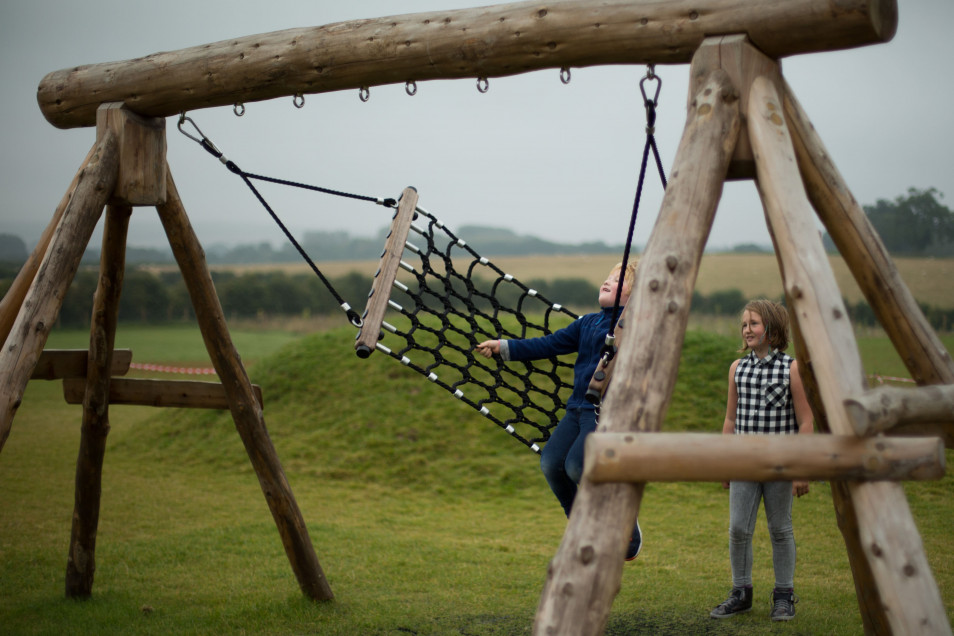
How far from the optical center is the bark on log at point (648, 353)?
2053 millimetres

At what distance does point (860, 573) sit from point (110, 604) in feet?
12.6

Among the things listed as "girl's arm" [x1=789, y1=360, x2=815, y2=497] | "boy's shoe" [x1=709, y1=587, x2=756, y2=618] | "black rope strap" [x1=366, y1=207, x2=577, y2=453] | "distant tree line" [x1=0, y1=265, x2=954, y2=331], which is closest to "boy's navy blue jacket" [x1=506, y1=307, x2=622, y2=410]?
"black rope strap" [x1=366, y1=207, x2=577, y2=453]

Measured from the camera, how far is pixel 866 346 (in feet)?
37.8

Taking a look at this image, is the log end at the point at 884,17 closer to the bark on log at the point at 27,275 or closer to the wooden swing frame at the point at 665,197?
the wooden swing frame at the point at 665,197

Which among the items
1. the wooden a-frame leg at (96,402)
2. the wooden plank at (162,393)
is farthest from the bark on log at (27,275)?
the wooden plank at (162,393)

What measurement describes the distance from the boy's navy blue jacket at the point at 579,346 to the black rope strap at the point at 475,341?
0.73 ft

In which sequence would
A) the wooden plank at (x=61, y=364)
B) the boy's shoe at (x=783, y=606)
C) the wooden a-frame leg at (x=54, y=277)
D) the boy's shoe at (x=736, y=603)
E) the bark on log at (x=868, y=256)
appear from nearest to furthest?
the bark on log at (x=868, y=256) < the wooden a-frame leg at (x=54, y=277) < the boy's shoe at (x=783, y=606) < the boy's shoe at (x=736, y=603) < the wooden plank at (x=61, y=364)

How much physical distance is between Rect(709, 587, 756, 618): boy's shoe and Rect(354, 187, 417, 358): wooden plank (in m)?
2.11

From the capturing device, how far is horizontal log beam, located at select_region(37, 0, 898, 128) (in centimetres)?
256

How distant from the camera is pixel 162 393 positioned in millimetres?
4695

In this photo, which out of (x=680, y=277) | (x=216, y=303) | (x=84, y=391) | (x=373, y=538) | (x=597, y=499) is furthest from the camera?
(x=373, y=538)

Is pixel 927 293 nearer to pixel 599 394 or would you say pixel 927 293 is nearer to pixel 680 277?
pixel 599 394

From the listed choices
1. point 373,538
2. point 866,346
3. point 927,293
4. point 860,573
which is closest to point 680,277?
point 860,573

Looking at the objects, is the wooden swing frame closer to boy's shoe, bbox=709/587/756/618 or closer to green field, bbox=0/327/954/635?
boy's shoe, bbox=709/587/756/618
